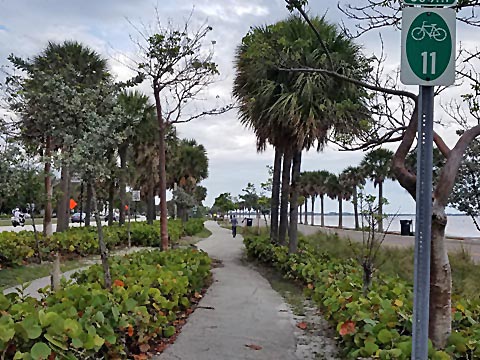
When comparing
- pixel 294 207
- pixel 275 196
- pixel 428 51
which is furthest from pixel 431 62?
pixel 275 196

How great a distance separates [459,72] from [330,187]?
57669mm

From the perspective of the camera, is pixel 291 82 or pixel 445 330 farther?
pixel 291 82

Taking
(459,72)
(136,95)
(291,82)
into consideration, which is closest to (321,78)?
(291,82)

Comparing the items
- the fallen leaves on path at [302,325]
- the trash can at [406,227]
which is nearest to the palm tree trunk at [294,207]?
the fallen leaves on path at [302,325]

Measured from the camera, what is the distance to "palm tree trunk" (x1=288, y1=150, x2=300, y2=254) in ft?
45.5

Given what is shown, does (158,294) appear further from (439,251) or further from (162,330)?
(439,251)

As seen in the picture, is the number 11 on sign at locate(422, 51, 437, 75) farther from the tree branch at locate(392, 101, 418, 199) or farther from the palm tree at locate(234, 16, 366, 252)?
the palm tree at locate(234, 16, 366, 252)

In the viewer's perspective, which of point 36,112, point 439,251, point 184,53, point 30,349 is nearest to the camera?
point 30,349

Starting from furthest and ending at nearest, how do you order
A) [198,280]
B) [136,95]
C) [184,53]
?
[136,95] → [184,53] → [198,280]

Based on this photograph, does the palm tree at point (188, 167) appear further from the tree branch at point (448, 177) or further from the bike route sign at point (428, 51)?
the bike route sign at point (428, 51)

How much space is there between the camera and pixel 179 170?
146 ft

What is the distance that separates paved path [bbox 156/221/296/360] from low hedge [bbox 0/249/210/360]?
35cm

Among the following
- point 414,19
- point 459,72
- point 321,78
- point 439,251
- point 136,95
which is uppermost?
point 136,95

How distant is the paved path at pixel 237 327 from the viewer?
19.1ft
